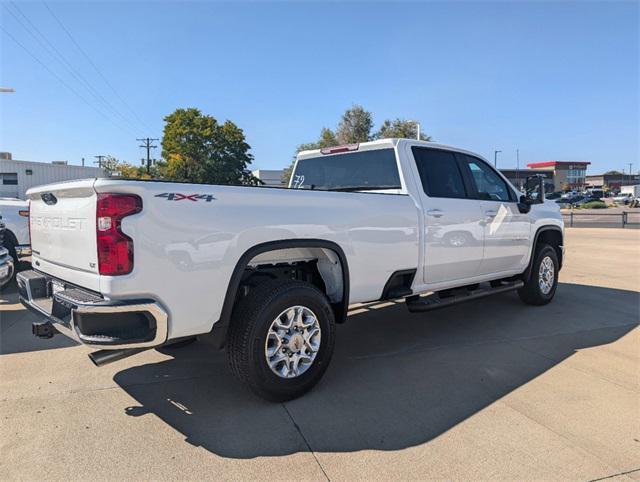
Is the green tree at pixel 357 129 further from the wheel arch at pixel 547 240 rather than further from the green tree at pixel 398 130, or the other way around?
Result: the wheel arch at pixel 547 240

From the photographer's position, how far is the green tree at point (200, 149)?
46562 millimetres

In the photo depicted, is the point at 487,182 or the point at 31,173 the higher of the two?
the point at 31,173

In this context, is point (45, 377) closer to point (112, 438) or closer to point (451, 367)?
point (112, 438)

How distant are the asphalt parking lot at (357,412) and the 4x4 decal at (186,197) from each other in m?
1.52

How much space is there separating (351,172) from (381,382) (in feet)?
7.54

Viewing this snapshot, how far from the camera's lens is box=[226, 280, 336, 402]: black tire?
10.6 feet

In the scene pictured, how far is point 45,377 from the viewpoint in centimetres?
402

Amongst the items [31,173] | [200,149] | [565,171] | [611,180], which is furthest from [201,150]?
[611,180]

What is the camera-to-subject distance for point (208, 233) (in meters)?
2.97

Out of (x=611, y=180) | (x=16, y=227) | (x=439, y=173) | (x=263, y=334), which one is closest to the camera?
(x=263, y=334)

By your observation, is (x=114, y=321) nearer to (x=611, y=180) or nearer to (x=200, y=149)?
(x=200, y=149)

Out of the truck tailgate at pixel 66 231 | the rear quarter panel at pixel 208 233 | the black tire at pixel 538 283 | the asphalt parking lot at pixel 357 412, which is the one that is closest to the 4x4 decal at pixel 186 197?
the rear quarter panel at pixel 208 233

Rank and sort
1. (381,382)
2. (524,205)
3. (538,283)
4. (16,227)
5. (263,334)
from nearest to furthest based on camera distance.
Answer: (263,334) < (381,382) < (524,205) < (538,283) < (16,227)

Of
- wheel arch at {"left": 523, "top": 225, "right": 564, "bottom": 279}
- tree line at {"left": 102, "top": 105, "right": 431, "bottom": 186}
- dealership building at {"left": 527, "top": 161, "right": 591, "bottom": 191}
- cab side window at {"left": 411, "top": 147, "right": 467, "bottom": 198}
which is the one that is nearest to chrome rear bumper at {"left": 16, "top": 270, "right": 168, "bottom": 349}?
cab side window at {"left": 411, "top": 147, "right": 467, "bottom": 198}
